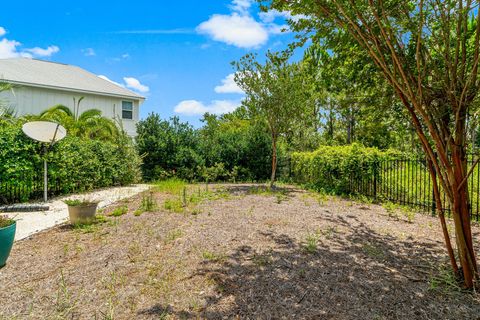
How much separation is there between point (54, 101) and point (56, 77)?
1832mm

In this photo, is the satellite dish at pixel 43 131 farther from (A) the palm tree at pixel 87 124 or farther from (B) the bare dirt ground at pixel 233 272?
(A) the palm tree at pixel 87 124

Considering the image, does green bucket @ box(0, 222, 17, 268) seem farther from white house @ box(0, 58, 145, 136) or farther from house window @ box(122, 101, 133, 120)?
house window @ box(122, 101, 133, 120)

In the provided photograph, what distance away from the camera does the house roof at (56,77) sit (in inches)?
551

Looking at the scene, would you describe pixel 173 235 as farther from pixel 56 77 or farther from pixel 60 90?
pixel 56 77

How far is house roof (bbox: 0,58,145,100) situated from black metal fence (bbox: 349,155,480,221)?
14.2 metres

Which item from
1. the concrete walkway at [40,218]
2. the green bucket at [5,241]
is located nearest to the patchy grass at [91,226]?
the concrete walkway at [40,218]

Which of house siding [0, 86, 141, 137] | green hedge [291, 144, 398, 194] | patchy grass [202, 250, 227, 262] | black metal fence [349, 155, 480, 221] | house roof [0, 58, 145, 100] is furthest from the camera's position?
house roof [0, 58, 145, 100]

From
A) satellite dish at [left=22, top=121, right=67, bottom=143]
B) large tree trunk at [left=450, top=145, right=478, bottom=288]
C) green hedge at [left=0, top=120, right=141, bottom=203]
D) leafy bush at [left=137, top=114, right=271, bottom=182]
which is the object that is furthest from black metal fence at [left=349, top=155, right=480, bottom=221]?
satellite dish at [left=22, top=121, right=67, bottom=143]

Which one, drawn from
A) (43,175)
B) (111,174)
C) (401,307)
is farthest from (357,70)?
(111,174)

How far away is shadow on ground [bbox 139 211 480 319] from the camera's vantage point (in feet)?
8.00

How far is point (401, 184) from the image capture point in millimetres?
7762

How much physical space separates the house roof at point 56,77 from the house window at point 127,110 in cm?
57

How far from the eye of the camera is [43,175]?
7863 mm

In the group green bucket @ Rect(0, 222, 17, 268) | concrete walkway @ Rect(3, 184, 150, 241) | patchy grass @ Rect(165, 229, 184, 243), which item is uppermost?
green bucket @ Rect(0, 222, 17, 268)
